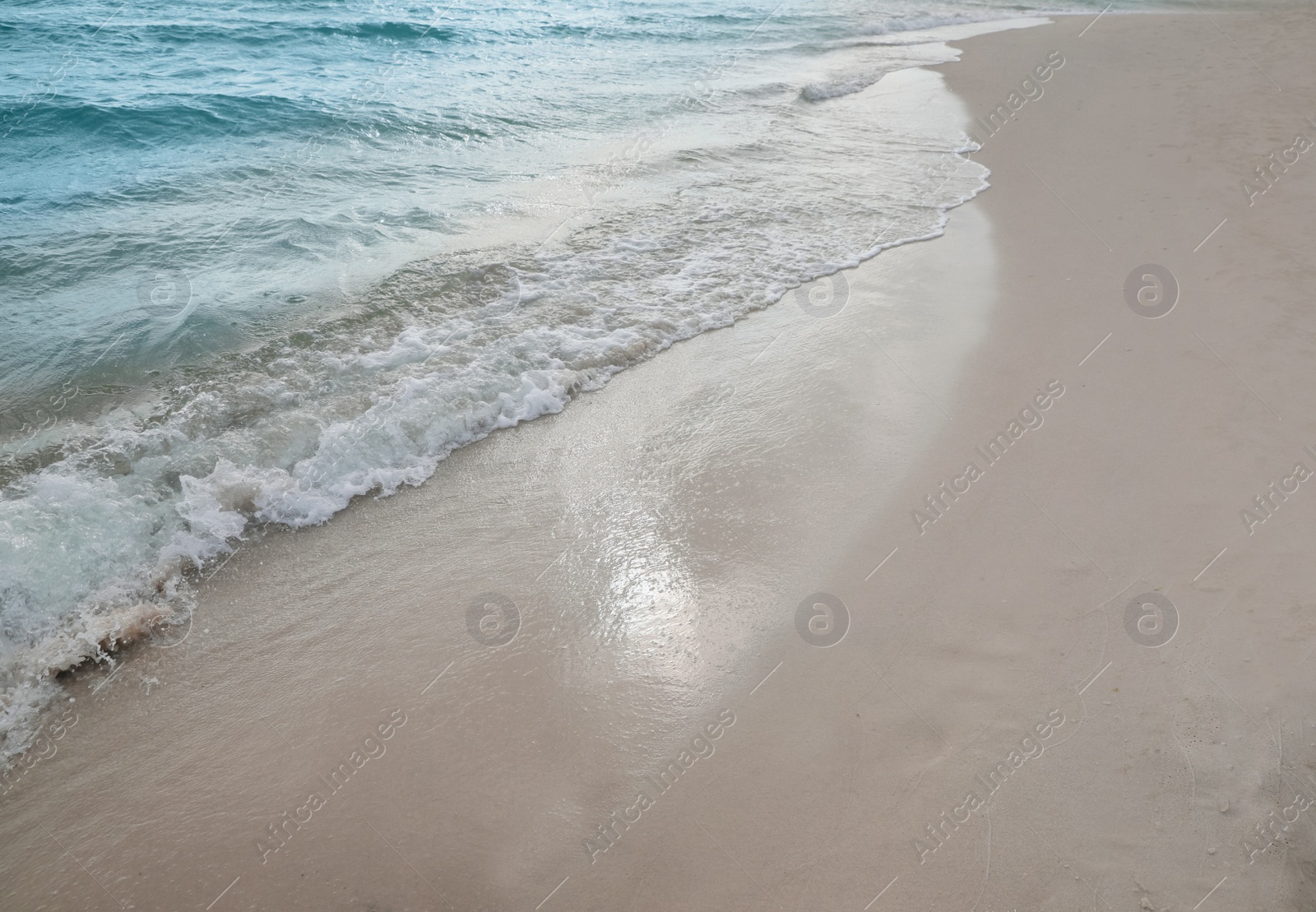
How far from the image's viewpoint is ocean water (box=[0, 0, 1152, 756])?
4039 mm

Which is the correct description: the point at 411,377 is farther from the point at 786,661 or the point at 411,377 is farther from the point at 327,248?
the point at 786,661

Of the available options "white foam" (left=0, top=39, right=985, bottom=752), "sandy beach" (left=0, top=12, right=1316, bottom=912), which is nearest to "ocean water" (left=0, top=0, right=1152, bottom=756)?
"white foam" (left=0, top=39, right=985, bottom=752)

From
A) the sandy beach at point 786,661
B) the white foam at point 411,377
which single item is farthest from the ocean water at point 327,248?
the sandy beach at point 786,661

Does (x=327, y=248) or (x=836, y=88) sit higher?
(x=836, y=88)

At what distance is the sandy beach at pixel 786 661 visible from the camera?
252 centimetres

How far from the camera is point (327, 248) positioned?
6.73 metres

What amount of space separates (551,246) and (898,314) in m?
3.20

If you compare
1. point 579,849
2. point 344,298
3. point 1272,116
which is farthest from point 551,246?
point 1272,116

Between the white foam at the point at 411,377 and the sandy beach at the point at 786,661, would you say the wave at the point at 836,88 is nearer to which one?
the white foam at the point at 411,377

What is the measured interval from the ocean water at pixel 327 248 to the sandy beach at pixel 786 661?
43cm

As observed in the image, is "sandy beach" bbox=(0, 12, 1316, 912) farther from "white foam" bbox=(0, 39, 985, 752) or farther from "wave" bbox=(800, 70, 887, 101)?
"wave" bbox=(800, 70, 887, 101)

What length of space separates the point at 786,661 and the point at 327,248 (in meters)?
5.79

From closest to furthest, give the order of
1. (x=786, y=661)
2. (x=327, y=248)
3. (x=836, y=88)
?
(x=786, y=661)
(x=327, y=248)
(x=836, y=88)

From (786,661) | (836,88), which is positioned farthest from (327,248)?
(836,88)
